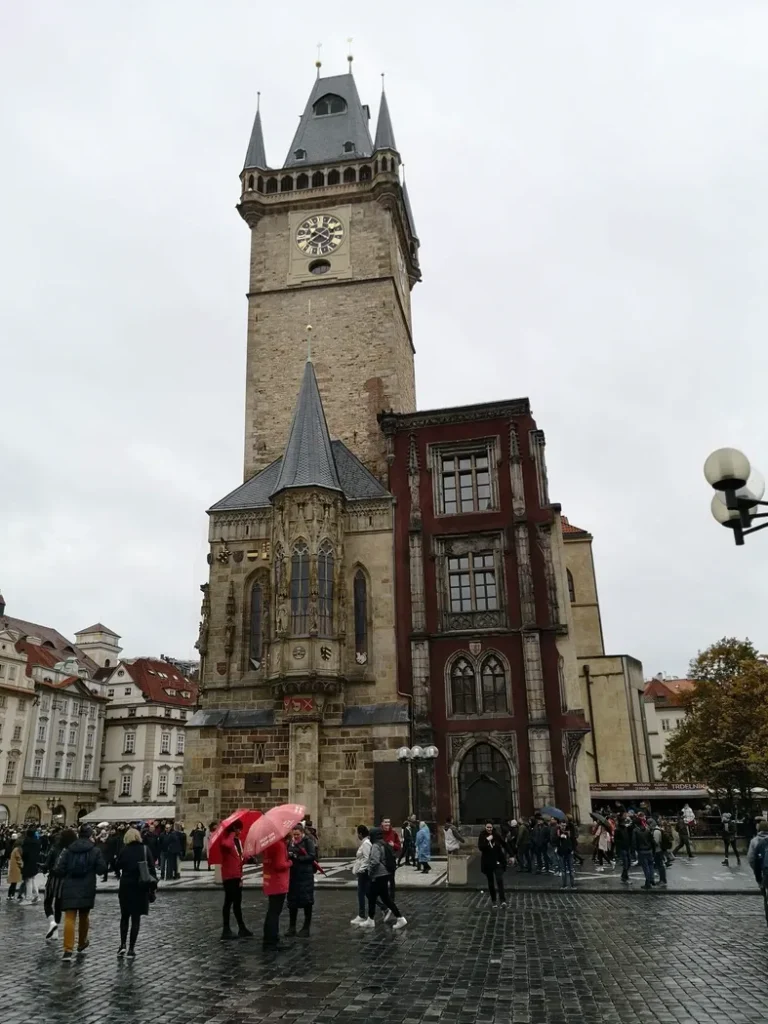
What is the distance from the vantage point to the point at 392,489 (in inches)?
1359

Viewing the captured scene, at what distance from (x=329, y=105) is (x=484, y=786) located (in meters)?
39.4

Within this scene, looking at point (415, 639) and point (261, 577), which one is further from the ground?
point (261, 577)

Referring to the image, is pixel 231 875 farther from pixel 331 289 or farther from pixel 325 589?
pixel 331 289

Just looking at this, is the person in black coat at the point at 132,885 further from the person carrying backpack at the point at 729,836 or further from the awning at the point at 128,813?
the awning at the point at 128,813

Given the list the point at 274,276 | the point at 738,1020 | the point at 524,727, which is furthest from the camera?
the point at 274,276

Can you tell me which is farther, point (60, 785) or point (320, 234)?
point (60, 785)

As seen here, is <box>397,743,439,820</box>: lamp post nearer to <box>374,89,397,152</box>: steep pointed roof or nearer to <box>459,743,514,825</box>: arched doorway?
<box>459,743,514,825</box>: arched doorway

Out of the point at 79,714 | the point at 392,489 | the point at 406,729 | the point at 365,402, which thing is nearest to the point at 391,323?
the point at 365,402

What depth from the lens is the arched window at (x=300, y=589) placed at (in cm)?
3116

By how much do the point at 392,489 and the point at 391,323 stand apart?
1024cm

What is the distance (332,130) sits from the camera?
47562 mm

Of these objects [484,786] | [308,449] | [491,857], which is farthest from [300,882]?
[308,449]

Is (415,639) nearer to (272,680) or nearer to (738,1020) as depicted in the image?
(272,680)

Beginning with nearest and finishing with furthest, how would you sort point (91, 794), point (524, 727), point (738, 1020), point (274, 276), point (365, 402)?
point (738, 1020)
point (524, 727)
point (365, 402)
point (274, 276)
point (91, 794)
